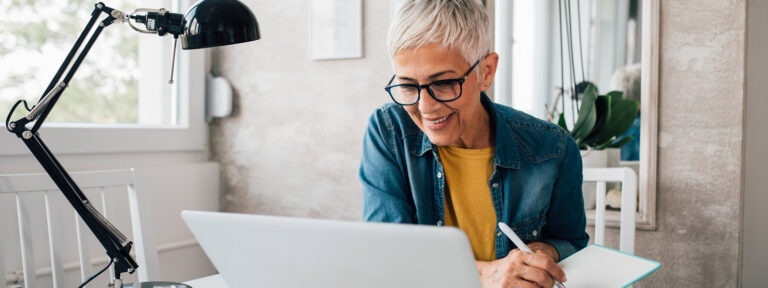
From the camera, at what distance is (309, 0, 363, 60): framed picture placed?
2152 mm

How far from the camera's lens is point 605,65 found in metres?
2.33

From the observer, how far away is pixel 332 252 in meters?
0.66

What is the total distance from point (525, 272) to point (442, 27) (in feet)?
1.52

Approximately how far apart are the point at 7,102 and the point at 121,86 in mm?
448

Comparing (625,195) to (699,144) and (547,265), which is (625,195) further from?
(547,265)

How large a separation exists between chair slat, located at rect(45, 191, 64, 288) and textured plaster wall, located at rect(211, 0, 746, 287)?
106cm

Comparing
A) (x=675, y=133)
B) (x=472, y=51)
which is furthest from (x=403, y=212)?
(x=675, y=133)

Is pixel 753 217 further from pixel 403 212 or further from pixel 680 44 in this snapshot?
pixel 403 212

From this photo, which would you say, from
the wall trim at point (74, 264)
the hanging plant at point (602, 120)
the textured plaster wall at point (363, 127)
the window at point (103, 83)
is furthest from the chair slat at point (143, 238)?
the hanging plant at point (602, 120)

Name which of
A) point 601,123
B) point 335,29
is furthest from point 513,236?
point 335,29

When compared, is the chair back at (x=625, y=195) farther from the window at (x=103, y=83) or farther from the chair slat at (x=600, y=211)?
the window at (x=103, y=83)

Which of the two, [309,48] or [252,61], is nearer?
[309,48]

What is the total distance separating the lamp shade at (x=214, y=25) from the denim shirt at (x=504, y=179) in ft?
1.34

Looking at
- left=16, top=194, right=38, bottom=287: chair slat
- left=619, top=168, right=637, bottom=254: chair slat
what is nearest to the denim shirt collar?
left=619, top=168, right=637, bottom=254: chair slat
